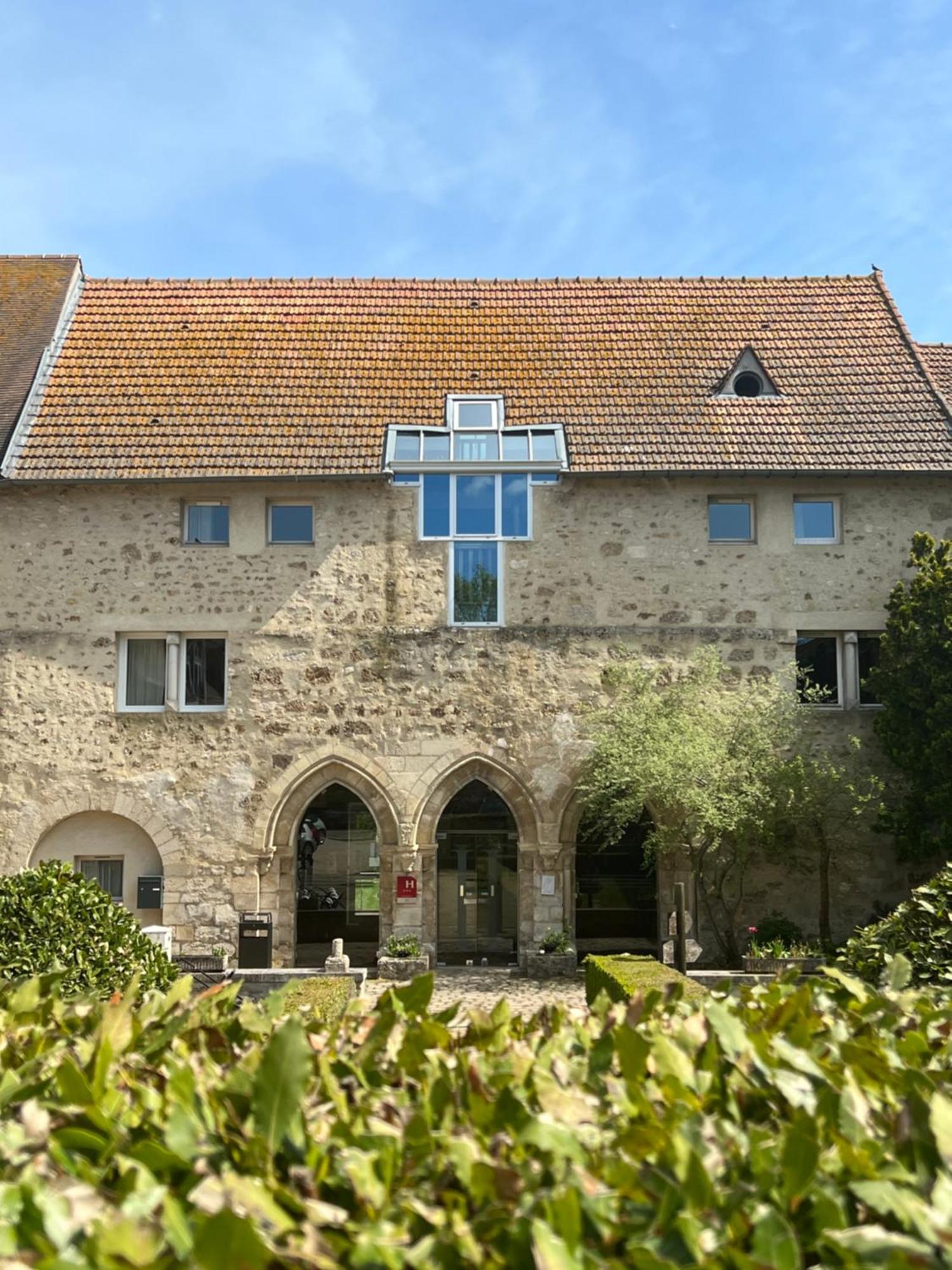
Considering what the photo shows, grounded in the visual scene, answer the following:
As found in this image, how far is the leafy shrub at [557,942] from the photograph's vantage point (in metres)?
18.1

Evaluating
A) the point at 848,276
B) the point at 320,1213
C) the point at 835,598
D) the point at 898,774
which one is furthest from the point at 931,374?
the point at 320,1213

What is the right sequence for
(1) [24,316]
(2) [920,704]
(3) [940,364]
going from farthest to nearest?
1. (3) [940,364]
2. (1) [24,316]
3. (2) [920,704]

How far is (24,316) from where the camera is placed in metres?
21.3

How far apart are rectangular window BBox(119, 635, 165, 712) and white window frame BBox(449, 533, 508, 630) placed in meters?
4.44

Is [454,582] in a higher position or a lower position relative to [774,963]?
higher

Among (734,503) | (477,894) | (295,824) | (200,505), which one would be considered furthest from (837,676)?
(200,505)

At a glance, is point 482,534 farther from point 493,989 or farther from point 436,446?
point 493,989

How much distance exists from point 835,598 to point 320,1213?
57.1ft

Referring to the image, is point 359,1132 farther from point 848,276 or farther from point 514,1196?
point 848,276

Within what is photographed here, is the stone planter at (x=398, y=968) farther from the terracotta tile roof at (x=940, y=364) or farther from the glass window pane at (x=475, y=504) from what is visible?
the terracotta tile roof at (x=940, y=364)

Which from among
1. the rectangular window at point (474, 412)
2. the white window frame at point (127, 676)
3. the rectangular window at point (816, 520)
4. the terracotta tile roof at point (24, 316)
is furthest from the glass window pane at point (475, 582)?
the terracotta tile roof at point (24, 316)

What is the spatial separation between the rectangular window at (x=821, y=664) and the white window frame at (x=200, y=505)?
8952 mm

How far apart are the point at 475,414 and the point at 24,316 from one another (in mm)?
8158

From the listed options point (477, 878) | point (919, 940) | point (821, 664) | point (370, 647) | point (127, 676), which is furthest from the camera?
point (477, 878)
